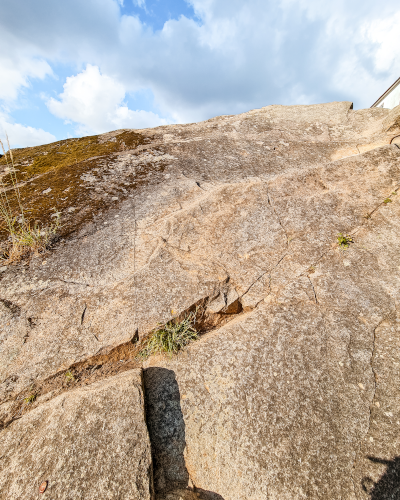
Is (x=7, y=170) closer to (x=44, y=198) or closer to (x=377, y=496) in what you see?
(x=44, y=198)

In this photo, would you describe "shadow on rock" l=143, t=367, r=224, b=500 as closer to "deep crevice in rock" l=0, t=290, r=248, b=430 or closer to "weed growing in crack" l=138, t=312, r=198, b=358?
"weed growing in crack" l=138, t=312, r=198, b=358

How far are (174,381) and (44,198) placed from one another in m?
4.80

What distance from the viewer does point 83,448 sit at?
257 cm

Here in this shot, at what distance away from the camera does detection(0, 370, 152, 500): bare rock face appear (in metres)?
2.37

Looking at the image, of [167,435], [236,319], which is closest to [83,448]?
[167,435]

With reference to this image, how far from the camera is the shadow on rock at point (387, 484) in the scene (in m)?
2.34

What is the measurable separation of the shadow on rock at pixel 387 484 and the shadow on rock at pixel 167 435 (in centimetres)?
141

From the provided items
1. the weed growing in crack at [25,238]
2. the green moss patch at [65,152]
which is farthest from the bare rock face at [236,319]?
the green moss patch at [65,152]

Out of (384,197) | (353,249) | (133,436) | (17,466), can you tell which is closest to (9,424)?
(17,466)

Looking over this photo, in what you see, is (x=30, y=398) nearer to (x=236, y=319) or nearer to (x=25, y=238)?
(x=25, y=238)

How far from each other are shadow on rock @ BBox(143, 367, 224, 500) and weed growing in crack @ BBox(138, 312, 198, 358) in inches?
9.5

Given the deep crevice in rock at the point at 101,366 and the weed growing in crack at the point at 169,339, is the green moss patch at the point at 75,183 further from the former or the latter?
the weed growing in crack at the point at 169,339

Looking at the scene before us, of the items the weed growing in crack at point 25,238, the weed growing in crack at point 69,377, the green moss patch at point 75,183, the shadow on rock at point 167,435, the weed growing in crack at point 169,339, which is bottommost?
the shadow on rock at point 167,435

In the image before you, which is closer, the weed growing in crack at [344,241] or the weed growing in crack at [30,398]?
the weed growing in crack at [30,398]
